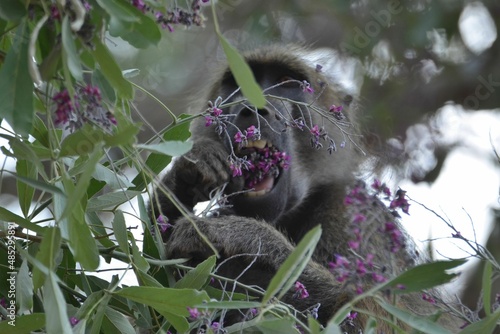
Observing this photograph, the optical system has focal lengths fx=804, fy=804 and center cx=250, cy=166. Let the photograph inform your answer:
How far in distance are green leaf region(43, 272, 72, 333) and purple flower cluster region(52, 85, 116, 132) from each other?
27 cm

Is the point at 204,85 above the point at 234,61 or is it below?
above

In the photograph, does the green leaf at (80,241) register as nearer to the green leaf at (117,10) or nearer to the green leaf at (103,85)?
the green leaf at (103,85)

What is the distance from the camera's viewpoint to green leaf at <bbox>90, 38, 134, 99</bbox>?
146 cm

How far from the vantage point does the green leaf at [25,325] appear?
173 centimetres

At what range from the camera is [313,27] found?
5.89 m

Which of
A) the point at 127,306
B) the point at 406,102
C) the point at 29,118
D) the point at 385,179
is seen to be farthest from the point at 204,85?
the point at 29,118

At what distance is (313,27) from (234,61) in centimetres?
457

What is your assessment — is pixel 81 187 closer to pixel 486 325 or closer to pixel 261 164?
pixel 486 325

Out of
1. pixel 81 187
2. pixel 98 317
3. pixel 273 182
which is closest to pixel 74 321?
pixel 98 317

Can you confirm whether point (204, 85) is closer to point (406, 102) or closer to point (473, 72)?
point (406, 102)

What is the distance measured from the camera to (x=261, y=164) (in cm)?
252

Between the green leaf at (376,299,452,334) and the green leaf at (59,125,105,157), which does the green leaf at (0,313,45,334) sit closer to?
the green leaf at (59,125,105,157)

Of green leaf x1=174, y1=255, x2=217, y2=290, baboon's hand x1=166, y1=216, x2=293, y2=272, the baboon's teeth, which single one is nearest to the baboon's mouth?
the baboon's teeth

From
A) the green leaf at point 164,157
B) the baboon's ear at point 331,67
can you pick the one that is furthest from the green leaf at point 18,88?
the baboon's ear at point 331,67
